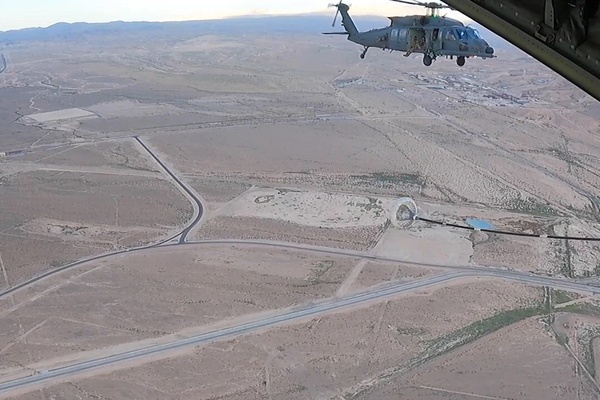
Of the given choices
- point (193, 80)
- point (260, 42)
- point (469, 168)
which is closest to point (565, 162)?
point (469, 168)

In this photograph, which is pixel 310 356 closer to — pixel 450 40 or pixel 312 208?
→ pixel 450 40

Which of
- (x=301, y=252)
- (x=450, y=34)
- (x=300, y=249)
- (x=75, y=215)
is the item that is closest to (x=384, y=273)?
(x=301, y=252)

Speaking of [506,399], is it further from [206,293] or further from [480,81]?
[480,81]

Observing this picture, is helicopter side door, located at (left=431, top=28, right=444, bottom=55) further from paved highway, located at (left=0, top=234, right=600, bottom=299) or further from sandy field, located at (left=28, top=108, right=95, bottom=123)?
sandy field, located at (left=28, top=108, right=95, bottom=123)

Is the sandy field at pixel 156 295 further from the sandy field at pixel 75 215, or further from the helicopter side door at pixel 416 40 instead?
the helicopter side door at pixel 416 40

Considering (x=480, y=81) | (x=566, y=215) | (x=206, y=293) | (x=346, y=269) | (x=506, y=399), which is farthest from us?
(x=480, y=81)

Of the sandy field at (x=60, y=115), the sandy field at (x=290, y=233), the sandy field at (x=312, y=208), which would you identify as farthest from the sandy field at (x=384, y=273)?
the sandy field at (x=60, y=115)

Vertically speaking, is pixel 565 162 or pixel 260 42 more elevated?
pixel 260 42
